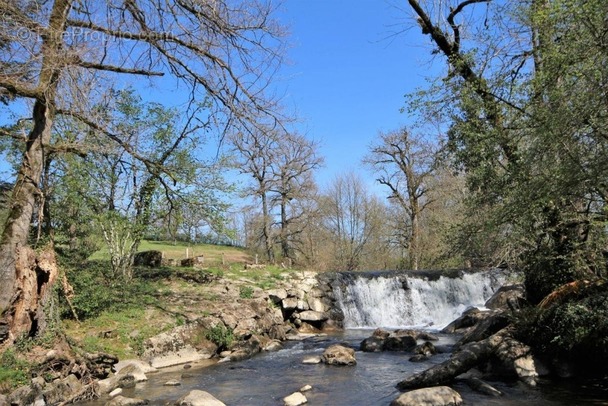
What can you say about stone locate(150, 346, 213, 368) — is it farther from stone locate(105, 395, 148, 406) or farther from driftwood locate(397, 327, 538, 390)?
driftwood locate(397, 327, 538, 390)

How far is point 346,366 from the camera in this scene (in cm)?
1049

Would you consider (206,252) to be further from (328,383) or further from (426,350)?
Answer: (328,383)

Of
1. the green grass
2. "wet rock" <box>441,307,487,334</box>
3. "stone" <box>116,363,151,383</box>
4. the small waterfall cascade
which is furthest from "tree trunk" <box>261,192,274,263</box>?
"stone" <box>116,363,151,383</box>

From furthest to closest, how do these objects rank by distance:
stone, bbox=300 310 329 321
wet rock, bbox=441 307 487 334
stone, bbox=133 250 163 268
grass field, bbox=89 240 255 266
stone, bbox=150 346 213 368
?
grass field, bbox=89 240 255 266, stone, bbox=133 250 163 268, stone, bbox=300 310 329 321, wet rock, bbox=441 307 487 334, stone, bbox=150 346 213 368

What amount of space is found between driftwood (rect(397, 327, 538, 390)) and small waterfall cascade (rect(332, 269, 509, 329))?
999 cm

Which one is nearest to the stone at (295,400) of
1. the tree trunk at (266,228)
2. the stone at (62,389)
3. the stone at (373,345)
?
the stone at (62,389)

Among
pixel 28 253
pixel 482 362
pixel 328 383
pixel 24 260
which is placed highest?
pixel 28 253

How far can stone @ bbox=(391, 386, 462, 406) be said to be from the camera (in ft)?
22.3

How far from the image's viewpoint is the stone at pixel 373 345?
1241 centimetres

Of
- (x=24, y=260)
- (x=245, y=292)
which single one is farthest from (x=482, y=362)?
(x=245, y=292)

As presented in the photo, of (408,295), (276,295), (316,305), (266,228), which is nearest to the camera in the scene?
(276,295)

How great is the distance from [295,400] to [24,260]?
18.2 ft

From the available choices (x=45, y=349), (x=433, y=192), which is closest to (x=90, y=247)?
(x=45, y=349)

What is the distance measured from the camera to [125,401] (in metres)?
7.55
